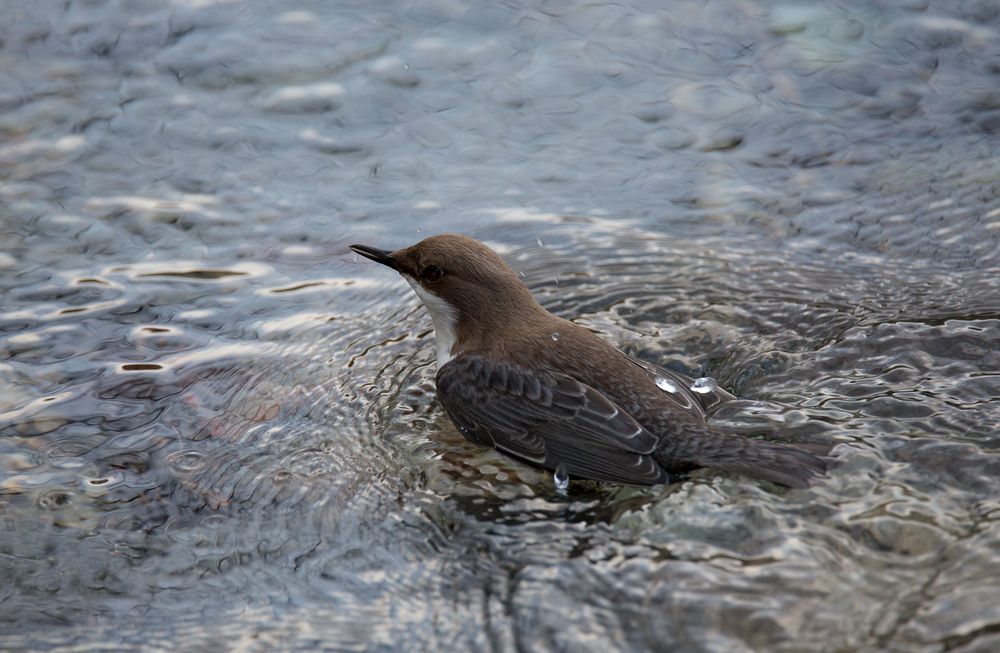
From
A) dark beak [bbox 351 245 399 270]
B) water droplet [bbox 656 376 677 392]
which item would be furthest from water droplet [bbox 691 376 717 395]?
dark beak [bbox 351 245 399 270]

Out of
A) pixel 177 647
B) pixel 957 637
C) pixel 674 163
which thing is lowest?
pixel 177 647

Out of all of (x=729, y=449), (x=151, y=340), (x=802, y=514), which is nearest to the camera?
(x=802, y=514)

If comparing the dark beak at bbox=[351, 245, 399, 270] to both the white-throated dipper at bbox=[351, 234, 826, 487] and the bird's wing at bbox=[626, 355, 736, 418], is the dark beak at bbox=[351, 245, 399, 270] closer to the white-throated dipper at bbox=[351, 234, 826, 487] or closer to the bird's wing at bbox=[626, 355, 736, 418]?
the white-throated dipper at bbox=[351, 234, 826, 487]

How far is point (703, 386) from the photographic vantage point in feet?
14.7

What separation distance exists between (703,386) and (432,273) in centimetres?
123

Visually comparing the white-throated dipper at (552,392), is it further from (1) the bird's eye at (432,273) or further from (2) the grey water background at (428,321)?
(2) the grey water background at (428,321)

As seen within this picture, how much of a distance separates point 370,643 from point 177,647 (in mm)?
595

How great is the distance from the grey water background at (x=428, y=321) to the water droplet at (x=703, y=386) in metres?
0.21

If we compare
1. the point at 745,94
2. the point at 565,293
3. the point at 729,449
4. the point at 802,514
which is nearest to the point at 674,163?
the point at 745,94

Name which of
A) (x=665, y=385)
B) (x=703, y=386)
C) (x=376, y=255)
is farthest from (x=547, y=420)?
(x=376, y=255)

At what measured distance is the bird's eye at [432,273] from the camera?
15.4 feet

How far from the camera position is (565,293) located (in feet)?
17.5

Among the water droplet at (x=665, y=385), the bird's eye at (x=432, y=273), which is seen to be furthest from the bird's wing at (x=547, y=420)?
the bird's eye at (x=432, y=273)

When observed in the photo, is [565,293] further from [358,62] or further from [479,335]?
[358,62]
